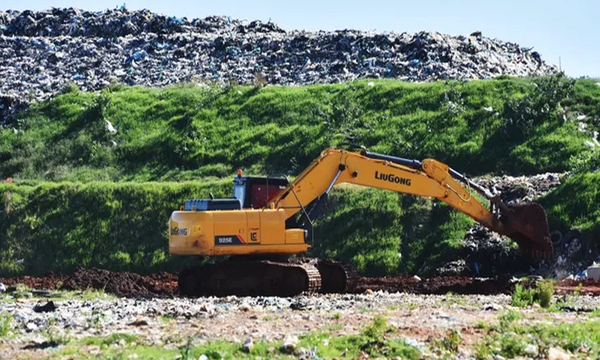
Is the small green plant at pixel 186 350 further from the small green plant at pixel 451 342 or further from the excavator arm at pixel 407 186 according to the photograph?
the excavator arm at pixel 407 186

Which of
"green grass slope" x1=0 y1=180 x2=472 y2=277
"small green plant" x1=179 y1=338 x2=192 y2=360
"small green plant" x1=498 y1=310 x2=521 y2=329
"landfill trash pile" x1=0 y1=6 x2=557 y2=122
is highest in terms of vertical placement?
"landfill trash pile" x1=0 y1=6 x2=557 y2=122

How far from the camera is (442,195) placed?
63.0 ft

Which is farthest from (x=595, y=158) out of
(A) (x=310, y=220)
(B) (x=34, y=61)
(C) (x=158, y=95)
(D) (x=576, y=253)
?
(B) (x=34, y=61)

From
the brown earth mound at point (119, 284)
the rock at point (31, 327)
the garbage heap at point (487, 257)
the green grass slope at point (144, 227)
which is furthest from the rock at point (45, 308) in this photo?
the garbage heap at point (487, 257)

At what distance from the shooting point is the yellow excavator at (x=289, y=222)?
1802 centimetres

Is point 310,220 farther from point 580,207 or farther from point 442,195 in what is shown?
point 580,207

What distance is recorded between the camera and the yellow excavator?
59.1 ft

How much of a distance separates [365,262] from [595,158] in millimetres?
Answer: 6657

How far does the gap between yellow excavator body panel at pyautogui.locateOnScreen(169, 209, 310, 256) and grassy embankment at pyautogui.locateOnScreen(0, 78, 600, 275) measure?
16.4ft

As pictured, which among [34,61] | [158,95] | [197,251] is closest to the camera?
[197,251]

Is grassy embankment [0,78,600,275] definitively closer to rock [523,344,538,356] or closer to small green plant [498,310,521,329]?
small green plant [498,310,521,329]

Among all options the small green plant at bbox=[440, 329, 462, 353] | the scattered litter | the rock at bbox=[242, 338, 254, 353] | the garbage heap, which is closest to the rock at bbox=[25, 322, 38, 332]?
the rock at bbox=[242, 338, 254, 353]

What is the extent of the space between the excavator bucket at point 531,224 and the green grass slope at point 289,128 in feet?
22.7

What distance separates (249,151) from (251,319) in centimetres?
1685
